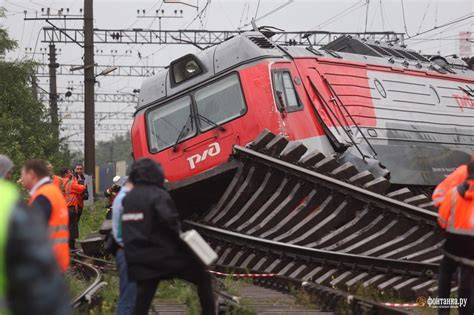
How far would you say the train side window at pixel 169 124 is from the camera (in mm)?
13102

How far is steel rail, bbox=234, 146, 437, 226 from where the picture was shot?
10.1m

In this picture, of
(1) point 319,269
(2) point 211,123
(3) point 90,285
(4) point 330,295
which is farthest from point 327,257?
(2) point 211,123

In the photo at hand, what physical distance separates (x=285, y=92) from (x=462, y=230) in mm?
6282

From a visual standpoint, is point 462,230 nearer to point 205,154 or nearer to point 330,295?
point 330,295

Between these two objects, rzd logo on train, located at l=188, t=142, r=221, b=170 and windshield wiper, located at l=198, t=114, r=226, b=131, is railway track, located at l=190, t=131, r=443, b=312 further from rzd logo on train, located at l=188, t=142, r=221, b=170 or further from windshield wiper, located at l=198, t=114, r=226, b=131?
windshield wiper, located at l=198, t=114, r=226, b=131

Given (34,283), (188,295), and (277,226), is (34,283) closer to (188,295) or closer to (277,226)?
(188,295)

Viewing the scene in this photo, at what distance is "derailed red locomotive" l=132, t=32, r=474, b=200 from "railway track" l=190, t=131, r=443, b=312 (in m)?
0.69

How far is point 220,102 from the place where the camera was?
12.9 m

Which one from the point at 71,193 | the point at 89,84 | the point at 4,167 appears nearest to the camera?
the point at 4,167

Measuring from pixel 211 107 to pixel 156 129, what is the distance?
123 centimetres

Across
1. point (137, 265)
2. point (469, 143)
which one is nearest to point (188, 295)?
point (137, 265)

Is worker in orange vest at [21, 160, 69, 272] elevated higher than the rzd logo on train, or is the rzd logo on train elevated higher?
the rzd logo on train

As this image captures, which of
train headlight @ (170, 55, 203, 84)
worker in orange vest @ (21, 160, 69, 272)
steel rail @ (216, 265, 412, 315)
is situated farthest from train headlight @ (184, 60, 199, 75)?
worker in orange vest @ (21, 160, 69, 272)

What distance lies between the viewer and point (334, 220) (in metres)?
10.8
